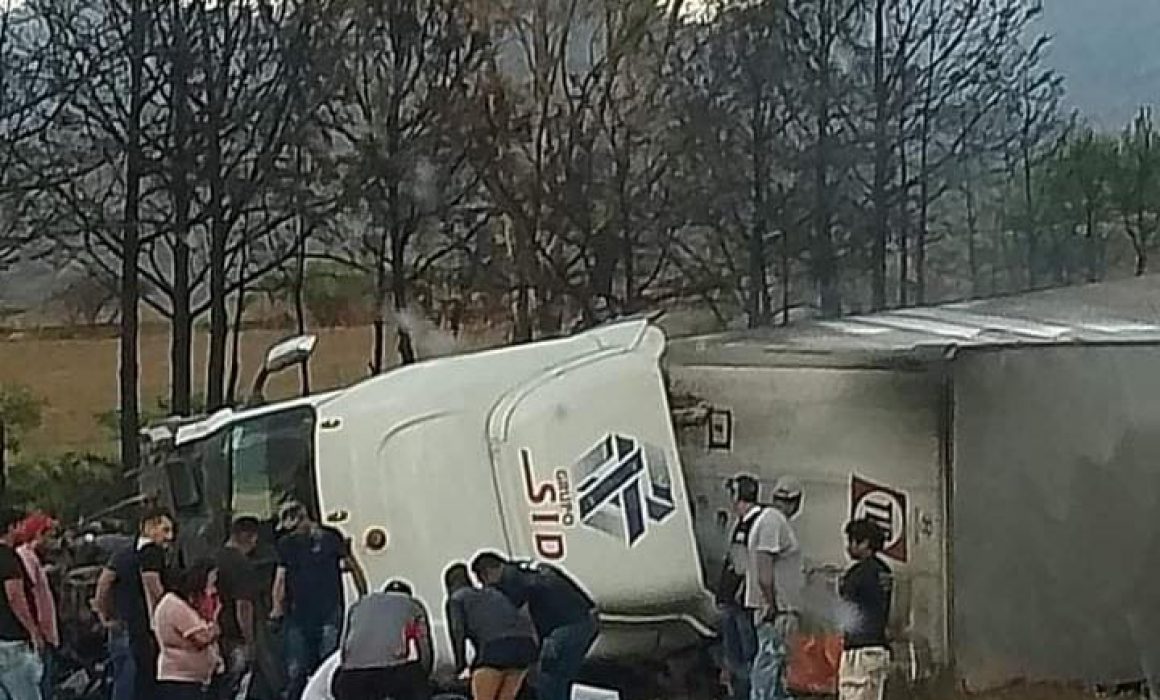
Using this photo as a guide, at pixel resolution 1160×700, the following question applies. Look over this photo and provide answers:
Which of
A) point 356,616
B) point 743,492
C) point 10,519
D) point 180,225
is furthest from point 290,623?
point 743,492

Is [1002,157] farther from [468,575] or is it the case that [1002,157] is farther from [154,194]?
[154,194]

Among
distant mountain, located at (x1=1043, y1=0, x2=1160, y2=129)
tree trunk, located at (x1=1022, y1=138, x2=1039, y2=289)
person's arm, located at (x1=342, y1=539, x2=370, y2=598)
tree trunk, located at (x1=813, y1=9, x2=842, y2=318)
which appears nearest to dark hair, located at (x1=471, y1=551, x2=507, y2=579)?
person's arm, located at (x1=342, y1=539, x2=370, y2=598)

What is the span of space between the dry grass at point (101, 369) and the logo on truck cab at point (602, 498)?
382 mm

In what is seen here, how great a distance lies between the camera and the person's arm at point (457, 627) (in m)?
4.44

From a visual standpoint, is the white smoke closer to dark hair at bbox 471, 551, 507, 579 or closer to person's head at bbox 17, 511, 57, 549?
dark hair at bbox 471, 551, 507, 579

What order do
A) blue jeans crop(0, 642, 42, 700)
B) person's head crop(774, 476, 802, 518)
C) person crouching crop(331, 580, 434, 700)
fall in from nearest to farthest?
person crouching crop(331, 580, 434, 700)
person's head crop(774, 476, 802, 518)
blue jeans crop(0, 642, 42, 700)

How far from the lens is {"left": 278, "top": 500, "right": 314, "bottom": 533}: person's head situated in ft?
14.7

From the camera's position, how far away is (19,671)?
461 centimetres

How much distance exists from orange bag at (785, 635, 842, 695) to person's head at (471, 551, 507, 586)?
76 centimetres

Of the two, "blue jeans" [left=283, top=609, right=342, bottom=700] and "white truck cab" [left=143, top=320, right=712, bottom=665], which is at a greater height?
"white truck cab" [left=143, top=320, right=712, bottom=665]

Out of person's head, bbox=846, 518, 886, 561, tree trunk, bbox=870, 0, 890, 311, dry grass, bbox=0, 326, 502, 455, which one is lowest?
person's head, bbox=846, 518, 886, 561

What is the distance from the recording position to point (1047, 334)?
4500mm

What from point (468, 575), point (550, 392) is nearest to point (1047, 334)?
point (550, 392)

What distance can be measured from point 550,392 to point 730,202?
645 mm
